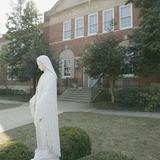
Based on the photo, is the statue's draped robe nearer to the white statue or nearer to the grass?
the white statue

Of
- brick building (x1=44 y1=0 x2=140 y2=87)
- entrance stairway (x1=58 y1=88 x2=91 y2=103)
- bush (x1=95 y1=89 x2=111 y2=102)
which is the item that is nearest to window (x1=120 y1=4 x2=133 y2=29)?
brick building (x1=44 y1=0 x2=140 y2=87)

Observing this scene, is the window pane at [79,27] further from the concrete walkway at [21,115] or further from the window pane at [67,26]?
the concrete walkway at [21,115]

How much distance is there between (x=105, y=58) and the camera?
22.5m

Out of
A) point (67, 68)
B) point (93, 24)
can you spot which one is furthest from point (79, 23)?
point (67, 68)

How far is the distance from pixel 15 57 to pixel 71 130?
82.8 ft

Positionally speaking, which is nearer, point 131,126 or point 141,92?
point 131,126

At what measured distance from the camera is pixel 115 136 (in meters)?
13.4

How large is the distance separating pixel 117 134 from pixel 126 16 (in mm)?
16610

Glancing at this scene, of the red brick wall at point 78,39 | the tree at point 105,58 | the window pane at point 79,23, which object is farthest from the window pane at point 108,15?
the tree at point 105,58

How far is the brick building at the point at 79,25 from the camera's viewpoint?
28.8 metres

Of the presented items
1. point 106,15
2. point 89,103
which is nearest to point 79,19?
point 106,15

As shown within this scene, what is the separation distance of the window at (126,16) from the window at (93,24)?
9.70ft

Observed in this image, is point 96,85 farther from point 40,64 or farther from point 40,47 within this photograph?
point 40,64

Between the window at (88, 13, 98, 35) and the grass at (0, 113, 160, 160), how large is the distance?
13721 mm
